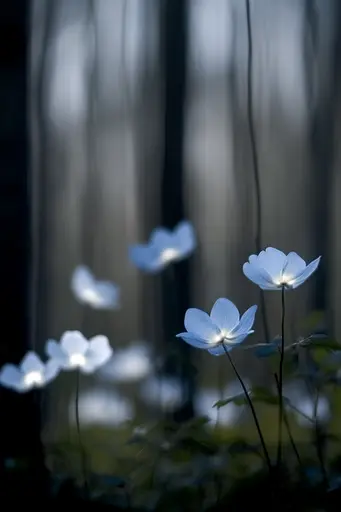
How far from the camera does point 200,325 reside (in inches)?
26.5

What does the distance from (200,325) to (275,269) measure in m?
0.08

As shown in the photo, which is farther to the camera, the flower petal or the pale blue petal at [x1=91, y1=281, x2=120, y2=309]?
the pale blue petal at [x1=91, y1=281, x2=120, y2=309]

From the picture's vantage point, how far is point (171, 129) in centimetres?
175

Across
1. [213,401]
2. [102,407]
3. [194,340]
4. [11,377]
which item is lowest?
[102,407]

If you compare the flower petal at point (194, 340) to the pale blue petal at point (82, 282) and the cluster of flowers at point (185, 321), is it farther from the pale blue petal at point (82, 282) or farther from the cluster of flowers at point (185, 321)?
the pale blue petal at point (82, 282)

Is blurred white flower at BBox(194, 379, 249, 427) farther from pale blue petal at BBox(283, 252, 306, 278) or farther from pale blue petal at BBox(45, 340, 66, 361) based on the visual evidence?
pale blue petal at BBox(283, 252, 306, 278)

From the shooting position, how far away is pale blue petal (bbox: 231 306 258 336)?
0.66 m

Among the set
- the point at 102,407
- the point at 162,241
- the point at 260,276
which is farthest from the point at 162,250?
the point at 102,407

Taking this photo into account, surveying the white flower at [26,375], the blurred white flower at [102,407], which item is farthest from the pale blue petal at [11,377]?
the blurred white flower at [102,407]

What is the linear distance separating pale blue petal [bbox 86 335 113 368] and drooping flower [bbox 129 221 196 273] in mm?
190

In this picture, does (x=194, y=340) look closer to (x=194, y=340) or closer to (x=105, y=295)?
(x=194, y=340)

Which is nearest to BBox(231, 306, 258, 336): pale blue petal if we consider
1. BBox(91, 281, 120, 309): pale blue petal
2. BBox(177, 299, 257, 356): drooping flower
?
BBox(177, 299, 257, 356): drooping flower

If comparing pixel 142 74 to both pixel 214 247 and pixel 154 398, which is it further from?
pixel 154 398

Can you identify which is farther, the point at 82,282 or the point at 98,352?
the point at 82,282
